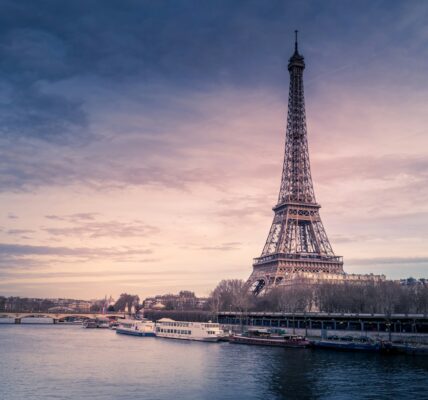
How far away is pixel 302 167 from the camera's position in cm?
13612

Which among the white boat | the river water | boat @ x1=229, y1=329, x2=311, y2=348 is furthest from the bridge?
the river water

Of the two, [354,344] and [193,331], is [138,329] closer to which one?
[193,331]

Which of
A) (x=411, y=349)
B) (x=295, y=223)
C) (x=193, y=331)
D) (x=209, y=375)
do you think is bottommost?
(x=209, y=375)

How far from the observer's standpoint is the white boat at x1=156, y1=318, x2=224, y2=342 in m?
90.2

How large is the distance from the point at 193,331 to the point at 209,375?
4678 cm

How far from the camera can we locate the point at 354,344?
227ft

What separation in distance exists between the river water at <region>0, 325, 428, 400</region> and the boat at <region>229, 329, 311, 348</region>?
5762 mm

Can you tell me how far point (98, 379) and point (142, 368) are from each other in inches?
294

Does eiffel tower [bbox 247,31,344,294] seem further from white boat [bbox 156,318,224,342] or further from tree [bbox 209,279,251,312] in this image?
white boat [bbox 156,318,224,342]

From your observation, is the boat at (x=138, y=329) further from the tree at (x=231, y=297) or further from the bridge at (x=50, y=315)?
the bridge at (x=50, y=315)

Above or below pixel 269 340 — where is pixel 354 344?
above

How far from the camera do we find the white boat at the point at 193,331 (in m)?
90.2

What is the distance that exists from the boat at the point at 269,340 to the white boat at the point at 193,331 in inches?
146

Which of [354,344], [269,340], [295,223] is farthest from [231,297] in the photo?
[354,344]
